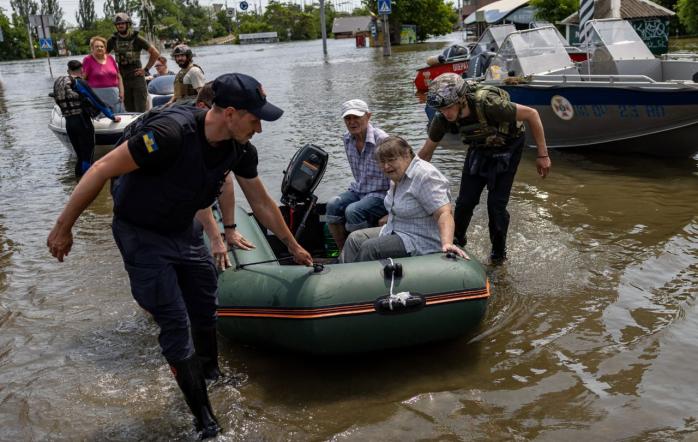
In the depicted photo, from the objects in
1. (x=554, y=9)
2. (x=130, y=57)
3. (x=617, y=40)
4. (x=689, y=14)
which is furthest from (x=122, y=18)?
(x=554, y=9)

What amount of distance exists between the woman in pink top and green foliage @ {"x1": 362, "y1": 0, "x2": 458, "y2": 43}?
47603 mm

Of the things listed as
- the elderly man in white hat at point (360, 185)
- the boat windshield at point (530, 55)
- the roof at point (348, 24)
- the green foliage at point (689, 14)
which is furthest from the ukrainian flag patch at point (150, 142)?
the roof at point (348, 24)

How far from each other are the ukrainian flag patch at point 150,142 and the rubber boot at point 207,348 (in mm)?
1240

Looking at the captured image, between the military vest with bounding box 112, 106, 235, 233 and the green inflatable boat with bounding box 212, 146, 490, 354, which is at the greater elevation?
the military vest with bounding box 112, 106, 235, 233

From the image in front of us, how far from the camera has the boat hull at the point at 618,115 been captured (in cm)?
845

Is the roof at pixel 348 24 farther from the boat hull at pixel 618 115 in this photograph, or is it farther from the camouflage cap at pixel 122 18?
the boat hull at pixel 618 115

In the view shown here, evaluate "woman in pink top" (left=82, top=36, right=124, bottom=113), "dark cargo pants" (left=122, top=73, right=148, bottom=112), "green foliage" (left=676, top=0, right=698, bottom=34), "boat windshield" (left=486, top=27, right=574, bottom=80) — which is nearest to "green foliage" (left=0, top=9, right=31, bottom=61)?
"green foliage" (left=676, top=0, right=698, bottom=34)

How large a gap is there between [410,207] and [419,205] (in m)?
0.06

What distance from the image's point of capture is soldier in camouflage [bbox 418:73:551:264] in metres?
5.14

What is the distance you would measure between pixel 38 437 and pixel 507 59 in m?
8.16

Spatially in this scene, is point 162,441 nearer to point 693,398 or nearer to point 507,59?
point 693,398

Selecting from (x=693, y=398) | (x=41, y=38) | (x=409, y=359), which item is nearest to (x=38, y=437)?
(x=409, y=359)

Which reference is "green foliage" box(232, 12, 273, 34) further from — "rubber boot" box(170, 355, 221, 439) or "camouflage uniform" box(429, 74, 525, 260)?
"rubber boot" box(170, 355, 221, 439)

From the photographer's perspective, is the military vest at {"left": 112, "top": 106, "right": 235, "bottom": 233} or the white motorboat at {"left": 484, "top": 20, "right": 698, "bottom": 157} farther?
the white motorboat at {"left": 484, "top": 20, "right": 698, "bottom": 157}
